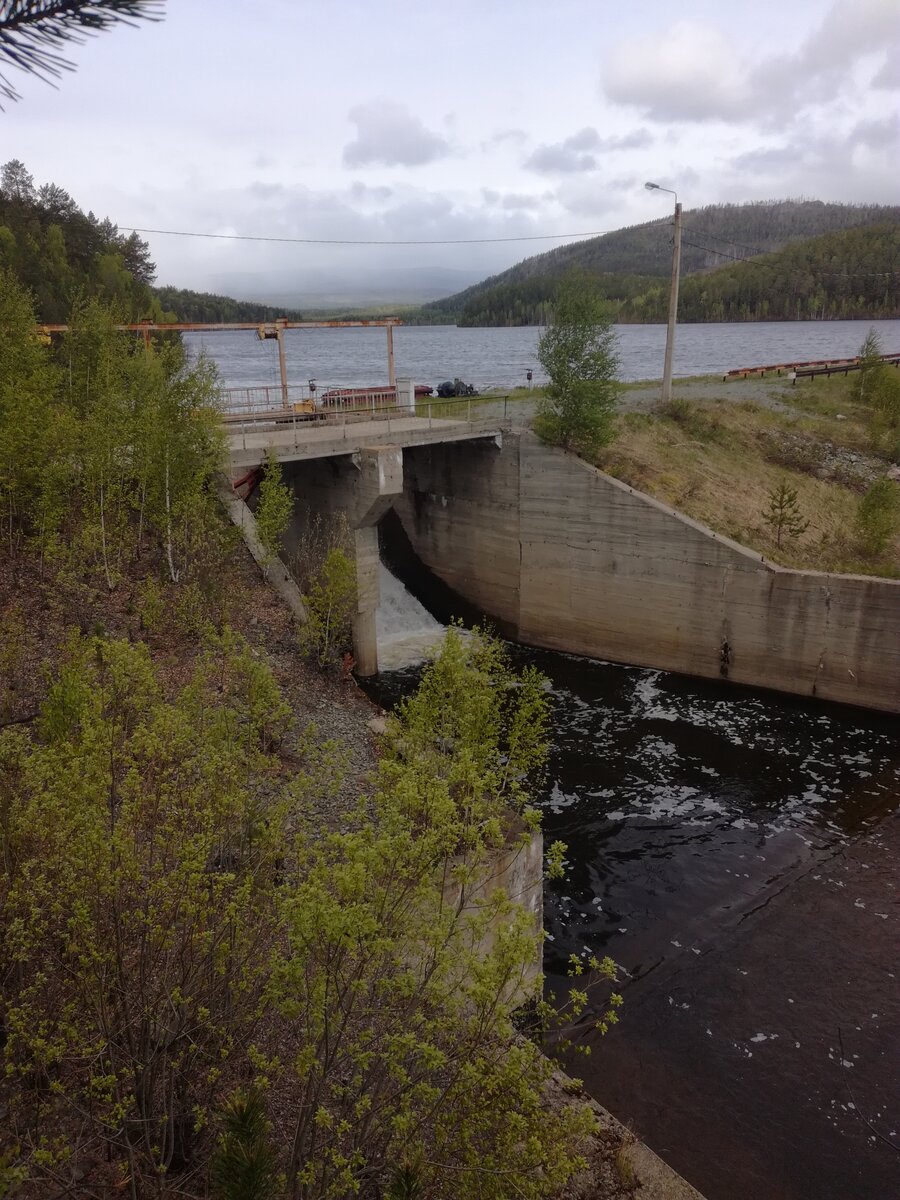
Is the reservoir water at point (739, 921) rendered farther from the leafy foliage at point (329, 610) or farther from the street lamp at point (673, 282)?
the street lamp at point (673, 282)

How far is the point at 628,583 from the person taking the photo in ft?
100

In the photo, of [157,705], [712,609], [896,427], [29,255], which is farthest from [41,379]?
[896,427]

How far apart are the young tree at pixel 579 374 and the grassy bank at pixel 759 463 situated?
1.92 metres

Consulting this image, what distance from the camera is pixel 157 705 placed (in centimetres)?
1055

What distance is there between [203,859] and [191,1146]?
3321 millimetres

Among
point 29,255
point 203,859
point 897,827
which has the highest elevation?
point 29,255

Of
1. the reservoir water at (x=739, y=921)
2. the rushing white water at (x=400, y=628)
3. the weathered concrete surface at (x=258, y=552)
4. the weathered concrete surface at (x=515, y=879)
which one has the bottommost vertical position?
the reservoir water at (x=739, y=921)

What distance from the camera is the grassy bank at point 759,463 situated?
3152 cm

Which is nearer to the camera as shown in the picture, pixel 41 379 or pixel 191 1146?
pixel 191 1146

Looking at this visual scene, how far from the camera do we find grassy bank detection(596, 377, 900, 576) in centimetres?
3152

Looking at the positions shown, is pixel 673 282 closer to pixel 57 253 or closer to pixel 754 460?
pixel 754 460

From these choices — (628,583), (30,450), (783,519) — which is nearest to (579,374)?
(628,583)

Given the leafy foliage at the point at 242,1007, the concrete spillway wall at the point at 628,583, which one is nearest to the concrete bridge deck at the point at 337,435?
the concrete spillway wall at the point at 628,583

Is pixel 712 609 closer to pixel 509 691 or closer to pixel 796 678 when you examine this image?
pixel 796 678
